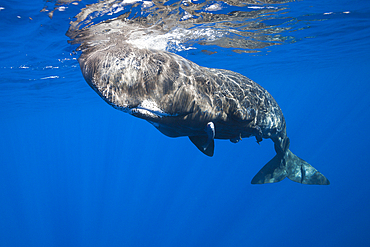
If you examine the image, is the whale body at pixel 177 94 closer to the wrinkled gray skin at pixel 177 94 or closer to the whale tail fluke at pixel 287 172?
the wrinkled gray skin at pixel 177 94

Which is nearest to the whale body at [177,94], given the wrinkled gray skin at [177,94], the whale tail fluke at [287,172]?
the wrinkled gray skin at [177,94]

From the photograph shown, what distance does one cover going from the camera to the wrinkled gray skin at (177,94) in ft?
10.2

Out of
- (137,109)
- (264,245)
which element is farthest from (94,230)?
(137,109)

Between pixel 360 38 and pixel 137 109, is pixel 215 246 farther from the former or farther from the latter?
pixel 137 109

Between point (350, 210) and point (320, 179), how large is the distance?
4625cm

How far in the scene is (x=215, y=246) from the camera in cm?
2891

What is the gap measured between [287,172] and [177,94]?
496 centimetres

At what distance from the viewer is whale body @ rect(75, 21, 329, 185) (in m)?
3.12

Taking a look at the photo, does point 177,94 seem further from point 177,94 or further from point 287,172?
point 287,172

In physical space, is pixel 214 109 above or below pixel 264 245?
above

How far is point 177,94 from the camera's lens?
329 cm

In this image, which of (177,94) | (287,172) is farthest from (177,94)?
(287,172)

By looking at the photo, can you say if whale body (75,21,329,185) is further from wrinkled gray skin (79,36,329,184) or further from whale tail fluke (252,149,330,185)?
whale tail fluke (252,149,330,185)

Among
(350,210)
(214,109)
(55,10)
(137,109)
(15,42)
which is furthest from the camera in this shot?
(350,210)
